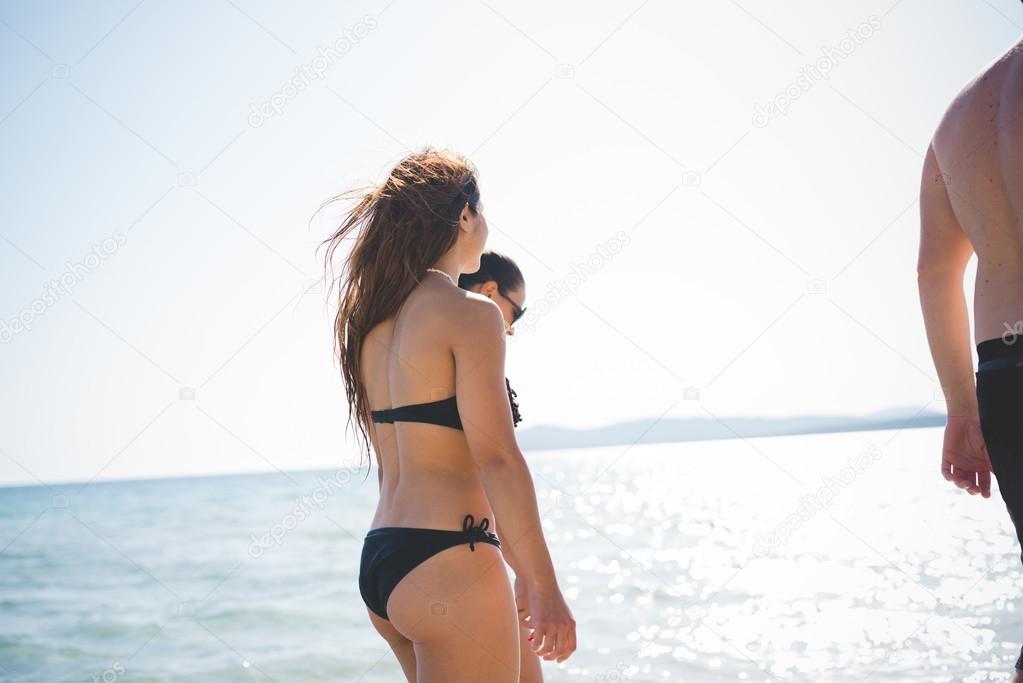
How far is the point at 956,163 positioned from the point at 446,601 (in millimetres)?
1468

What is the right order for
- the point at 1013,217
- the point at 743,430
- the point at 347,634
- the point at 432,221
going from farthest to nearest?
the point at 743,430, the point at 347,634, the point at 432,221, the point at 1013,217

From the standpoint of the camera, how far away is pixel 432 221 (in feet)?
7.59

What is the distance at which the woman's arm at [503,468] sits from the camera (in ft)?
6.54

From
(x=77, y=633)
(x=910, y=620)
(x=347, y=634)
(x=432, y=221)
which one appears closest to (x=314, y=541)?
(x=77, y=633)

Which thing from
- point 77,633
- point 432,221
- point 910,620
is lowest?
point 432,221

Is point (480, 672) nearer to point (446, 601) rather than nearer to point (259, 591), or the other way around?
point (446, 601)

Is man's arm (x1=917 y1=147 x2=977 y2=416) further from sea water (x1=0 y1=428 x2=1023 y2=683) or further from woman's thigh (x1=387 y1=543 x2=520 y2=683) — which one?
sea water (x1=0 y1=428 x2=1023 y2=683)

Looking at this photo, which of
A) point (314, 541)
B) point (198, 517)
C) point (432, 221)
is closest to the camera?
point (432, 221)

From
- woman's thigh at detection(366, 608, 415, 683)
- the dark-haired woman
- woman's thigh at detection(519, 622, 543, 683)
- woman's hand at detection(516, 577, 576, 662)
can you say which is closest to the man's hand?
woman's hand at detection(516, 577, 576, 662)

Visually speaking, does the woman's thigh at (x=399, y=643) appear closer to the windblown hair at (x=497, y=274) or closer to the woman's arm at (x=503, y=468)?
the woman's arm at (x=503, y=468)

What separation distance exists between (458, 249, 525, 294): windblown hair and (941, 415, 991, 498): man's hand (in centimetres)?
155

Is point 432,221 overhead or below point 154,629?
below

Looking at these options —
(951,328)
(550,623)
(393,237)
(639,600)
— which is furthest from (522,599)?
(639,600)

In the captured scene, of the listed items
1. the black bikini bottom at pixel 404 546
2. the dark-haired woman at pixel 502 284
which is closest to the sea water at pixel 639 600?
the black bikini bottom at pixel 404 546
